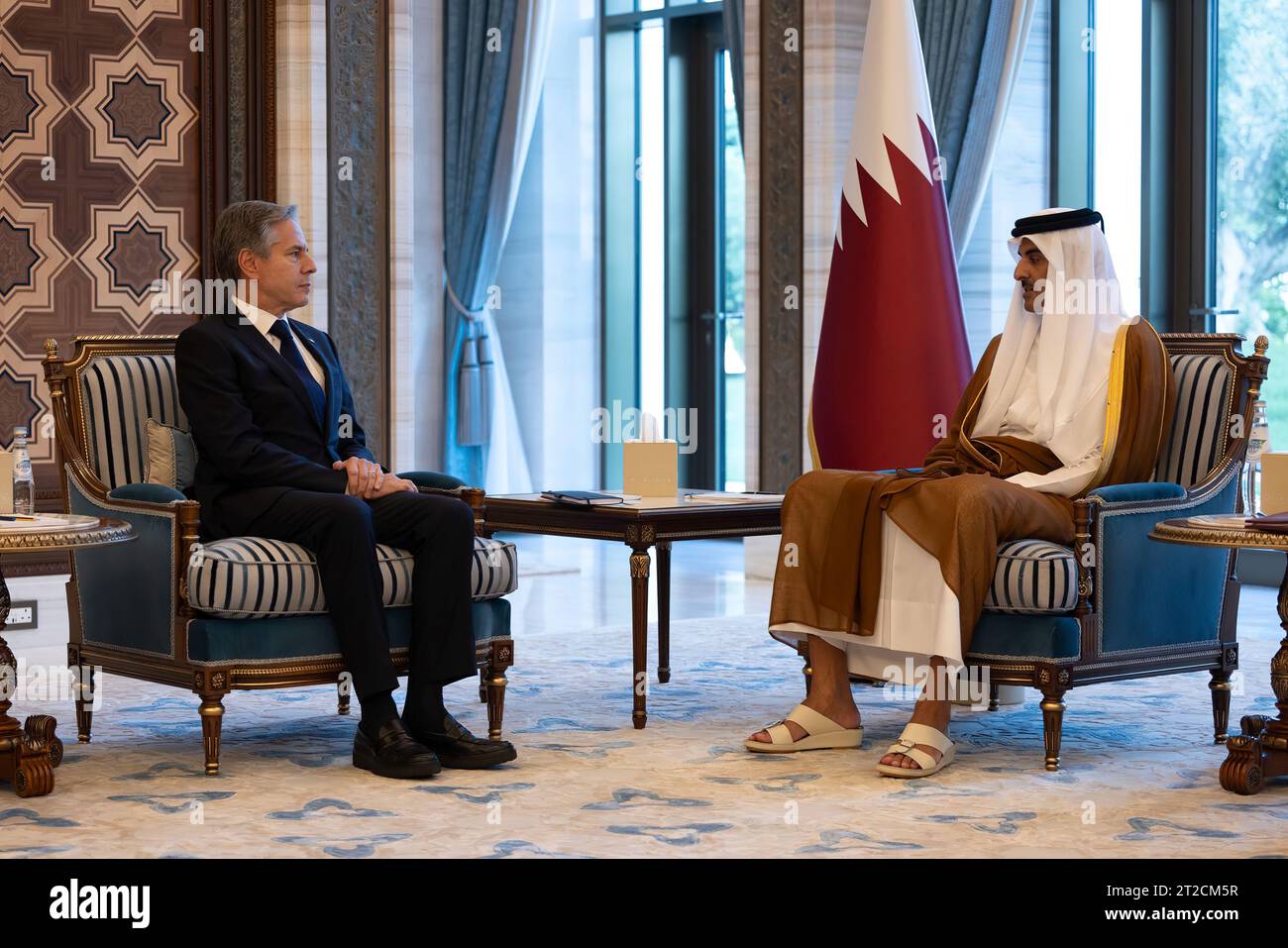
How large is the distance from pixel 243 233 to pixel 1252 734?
2.71 metres

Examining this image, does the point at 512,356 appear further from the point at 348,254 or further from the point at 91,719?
the point at 91,719

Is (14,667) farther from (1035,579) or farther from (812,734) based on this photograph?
(1035,579)

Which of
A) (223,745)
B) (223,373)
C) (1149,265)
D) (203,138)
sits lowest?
(223,745)

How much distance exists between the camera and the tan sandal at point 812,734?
13.4 ft

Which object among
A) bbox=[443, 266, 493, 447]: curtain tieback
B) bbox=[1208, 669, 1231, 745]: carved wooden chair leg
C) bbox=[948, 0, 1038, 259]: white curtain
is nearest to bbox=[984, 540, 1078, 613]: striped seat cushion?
bbox=[1208, 669, 1231, 745]: carved wooden chair leg

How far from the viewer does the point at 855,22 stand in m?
7.39

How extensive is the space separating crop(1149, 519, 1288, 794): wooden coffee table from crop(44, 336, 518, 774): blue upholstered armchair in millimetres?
1617

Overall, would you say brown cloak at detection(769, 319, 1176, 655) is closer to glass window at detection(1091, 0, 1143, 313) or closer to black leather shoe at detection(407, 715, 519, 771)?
black leather shoe at detection(407, 715, 519, 771)

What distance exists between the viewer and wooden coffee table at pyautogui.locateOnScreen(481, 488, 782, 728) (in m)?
4.32

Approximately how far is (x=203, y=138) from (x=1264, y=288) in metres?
4.63

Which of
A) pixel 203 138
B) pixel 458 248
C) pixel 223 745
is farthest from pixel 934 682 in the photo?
pixel 458 248

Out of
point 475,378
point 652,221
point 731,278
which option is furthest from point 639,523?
point 652,221

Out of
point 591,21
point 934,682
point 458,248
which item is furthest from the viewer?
point 591,21
